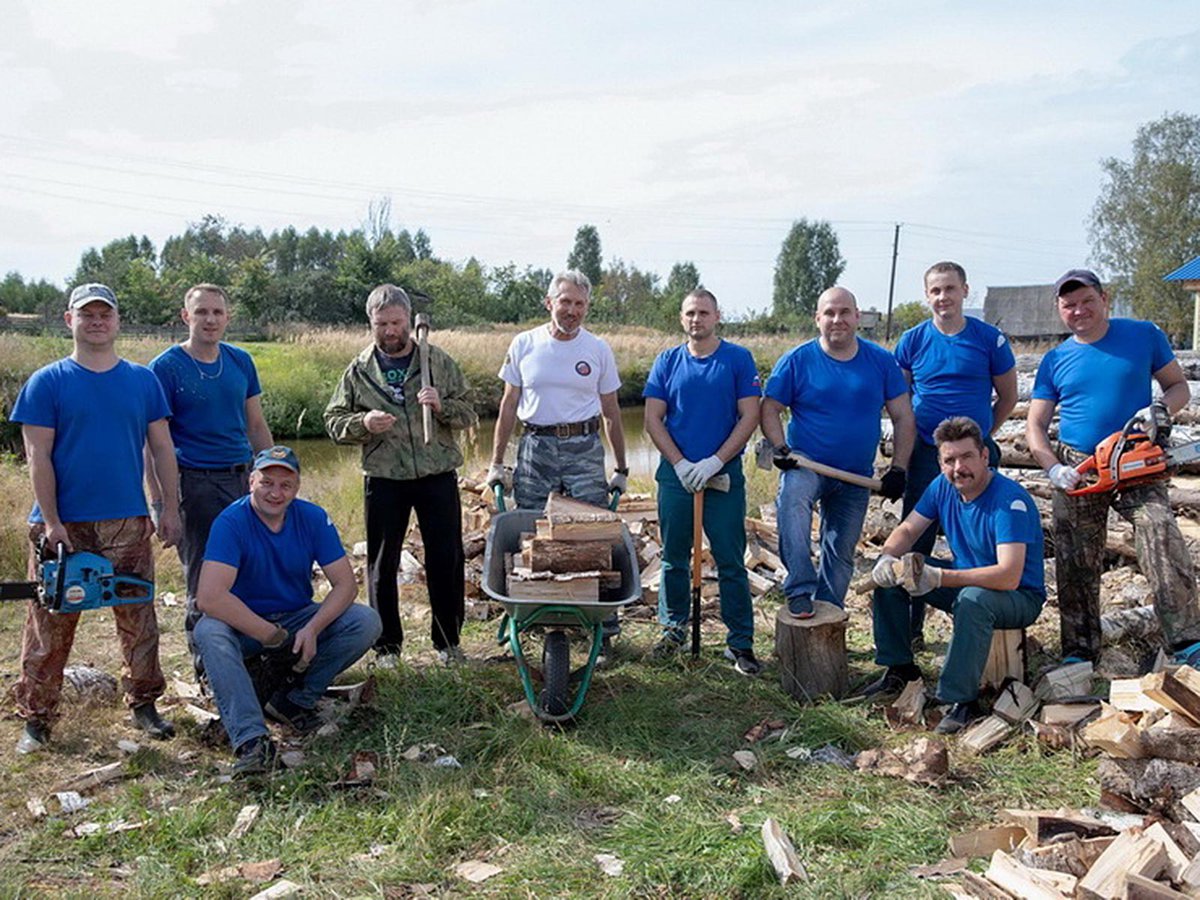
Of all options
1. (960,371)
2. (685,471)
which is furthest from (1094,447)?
(685,471)

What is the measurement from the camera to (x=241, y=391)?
15.1 feet

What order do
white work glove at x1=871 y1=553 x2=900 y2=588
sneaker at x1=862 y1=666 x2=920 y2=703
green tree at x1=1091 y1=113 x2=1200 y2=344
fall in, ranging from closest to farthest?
1. white work glove at x1=871 y1=553 x2=900 y2=588
2. sneaker at x1=862 y1=666 x2=920 y2=703
3. green tree at x1=1091 y1=113 x2=1200 y2=344

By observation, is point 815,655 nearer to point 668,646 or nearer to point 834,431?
point 668,646

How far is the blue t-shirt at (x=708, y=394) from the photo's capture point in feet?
16.1

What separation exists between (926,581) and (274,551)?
9.05 feet

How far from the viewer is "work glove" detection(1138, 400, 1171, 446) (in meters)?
4.22

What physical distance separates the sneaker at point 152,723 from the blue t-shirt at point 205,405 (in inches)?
42.3

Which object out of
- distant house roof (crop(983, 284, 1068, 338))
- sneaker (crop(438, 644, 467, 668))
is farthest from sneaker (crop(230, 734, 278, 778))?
distant house roof (crop(983, 284, 1068, 338))

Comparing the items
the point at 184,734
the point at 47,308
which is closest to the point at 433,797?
the point at 184,734

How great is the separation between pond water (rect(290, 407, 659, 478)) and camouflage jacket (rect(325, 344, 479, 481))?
5132 millimetres

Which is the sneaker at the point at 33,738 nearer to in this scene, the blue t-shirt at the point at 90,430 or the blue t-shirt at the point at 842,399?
the blue t-shirt at the point at 90,430

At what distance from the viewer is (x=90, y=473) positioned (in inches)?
158

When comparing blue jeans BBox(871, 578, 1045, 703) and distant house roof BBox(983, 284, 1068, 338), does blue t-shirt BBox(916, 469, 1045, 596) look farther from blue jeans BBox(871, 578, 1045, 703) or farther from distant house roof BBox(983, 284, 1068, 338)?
distant house roof BBox(983, 284, 1068, 338)

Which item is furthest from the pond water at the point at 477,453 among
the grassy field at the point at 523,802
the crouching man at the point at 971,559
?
the crouching man at the point at 971,559
